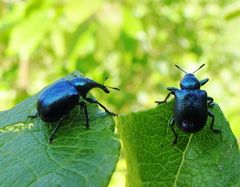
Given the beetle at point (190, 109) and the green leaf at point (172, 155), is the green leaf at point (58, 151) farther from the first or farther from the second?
the beetle at point (190, 109)

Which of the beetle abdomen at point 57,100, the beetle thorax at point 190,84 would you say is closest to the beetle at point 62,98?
the beetle abdomen at point 57,100

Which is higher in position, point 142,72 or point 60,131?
point 60,131

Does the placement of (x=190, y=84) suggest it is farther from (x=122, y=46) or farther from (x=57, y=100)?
(x=122, y=46)

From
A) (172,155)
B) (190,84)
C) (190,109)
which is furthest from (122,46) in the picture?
(172,155)

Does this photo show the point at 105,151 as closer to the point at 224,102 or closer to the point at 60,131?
the point at 60,131

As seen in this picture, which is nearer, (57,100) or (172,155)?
(172,155)

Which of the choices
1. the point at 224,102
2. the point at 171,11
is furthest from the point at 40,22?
the point at 171,11

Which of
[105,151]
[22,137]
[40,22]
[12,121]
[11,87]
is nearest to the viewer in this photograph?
[105,151]
